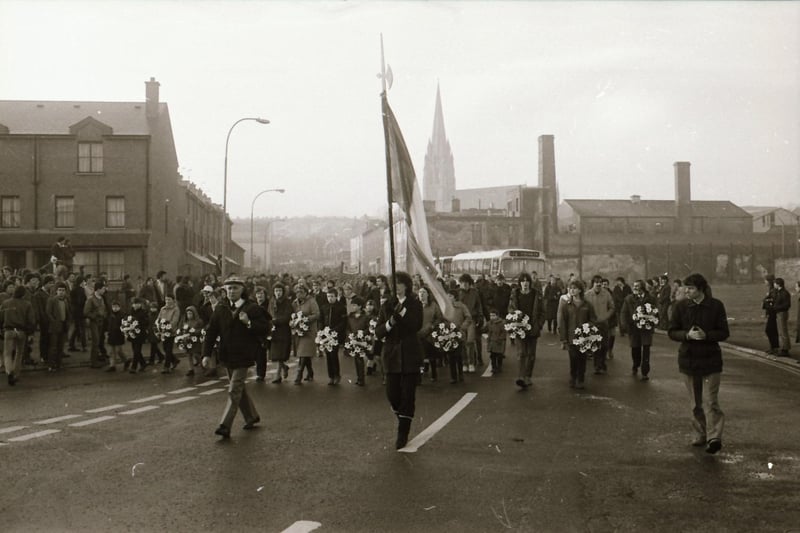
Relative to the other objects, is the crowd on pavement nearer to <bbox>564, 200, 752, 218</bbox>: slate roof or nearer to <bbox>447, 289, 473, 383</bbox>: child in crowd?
<bbox>447, 289, 473, 383</bbox>: child in crowd

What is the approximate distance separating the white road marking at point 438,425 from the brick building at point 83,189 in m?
30.7

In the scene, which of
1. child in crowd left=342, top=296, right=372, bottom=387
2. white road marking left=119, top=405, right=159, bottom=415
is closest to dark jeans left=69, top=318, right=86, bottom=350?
child in crowd left=342, top=296, right=372, bottom=387

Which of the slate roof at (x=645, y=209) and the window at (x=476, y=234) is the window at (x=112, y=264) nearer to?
the window at (x=476, y=234)

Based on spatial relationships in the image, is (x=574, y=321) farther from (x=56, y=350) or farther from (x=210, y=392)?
(x=56, y=350)

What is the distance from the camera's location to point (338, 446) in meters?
8.55

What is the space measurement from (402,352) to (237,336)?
229 centimetres

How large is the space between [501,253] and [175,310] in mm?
25524

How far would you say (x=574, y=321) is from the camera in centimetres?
1362

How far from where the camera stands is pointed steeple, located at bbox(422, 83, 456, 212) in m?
140

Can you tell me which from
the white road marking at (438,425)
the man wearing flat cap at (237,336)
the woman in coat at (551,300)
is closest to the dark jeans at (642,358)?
the white road marking at (438,425)

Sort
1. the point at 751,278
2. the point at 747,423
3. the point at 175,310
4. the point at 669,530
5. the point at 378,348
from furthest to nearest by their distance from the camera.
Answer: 1. the point at 751,278
2. the point at 175,310
3. the point at 378,348
4. the point at 747,423
5. the point at 669,530

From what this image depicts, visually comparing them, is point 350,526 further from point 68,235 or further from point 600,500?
point 68,235

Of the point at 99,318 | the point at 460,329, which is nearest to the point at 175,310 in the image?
the point at 99,318

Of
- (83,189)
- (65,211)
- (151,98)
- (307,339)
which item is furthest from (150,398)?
(151,98)
